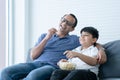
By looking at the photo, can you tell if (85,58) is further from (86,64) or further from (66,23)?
(66,23)

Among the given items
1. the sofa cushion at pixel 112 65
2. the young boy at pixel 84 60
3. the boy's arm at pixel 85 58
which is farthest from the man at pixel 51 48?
the sofa cushion at pixel 112 65

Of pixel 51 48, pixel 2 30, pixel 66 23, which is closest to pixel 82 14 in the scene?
pixel 66 23

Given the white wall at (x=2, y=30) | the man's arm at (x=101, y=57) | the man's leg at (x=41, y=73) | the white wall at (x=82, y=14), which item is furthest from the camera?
the white wall at (x=2, y=30)

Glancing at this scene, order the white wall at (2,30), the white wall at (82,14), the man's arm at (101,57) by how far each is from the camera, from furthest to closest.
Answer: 1. the white wall at (2,30)
2. the white wall at (82,14)
3. the man's arm at (101,57)

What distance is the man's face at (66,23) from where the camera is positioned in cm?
266

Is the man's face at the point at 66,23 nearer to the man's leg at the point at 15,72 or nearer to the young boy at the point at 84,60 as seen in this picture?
the young boy at the point at 84,60

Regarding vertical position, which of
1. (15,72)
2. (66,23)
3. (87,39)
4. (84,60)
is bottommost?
(15,72)

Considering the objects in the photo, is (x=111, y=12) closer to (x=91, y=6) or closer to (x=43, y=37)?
(x=91, y=6)

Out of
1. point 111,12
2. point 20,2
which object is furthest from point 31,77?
point 20,2

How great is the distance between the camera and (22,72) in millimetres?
2463

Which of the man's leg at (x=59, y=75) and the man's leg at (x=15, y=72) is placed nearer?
the man's leg at (x=59, y=75)

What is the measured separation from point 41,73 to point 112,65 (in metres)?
0.65

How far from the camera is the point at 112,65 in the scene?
2416 millimetres

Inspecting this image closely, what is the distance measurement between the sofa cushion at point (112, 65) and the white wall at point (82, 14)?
1.80 ft
